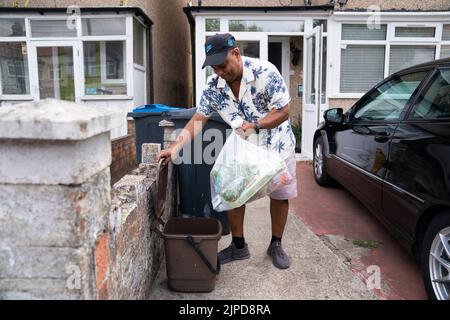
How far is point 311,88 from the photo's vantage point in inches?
305

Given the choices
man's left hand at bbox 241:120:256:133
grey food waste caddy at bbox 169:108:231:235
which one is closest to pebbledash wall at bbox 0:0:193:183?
grey food waste caddy at bbox 169:108:231:235

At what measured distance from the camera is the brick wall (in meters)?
5.47

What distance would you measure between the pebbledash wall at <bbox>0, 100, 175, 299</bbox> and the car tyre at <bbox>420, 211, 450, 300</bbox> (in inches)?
75.7

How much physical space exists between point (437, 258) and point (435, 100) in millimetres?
1155

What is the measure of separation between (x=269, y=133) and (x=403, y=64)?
255 inches

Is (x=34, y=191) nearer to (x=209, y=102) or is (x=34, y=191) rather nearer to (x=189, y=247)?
(x=189, y=247)

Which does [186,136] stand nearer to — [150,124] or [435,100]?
[150,124]

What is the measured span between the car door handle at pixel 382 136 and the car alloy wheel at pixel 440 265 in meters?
0.99

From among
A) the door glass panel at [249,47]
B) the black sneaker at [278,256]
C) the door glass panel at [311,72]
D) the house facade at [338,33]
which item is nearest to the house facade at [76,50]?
the house facade at [338,33]

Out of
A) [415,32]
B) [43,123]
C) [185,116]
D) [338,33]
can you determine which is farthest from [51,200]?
[415,32]

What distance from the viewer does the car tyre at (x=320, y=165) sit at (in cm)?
532

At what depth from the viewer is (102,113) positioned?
1647 mm

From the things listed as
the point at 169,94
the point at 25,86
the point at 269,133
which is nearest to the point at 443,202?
the point at 269,133

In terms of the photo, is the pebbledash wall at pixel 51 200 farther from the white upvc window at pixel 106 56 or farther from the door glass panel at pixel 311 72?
the white upvc window at pixel 106 56
